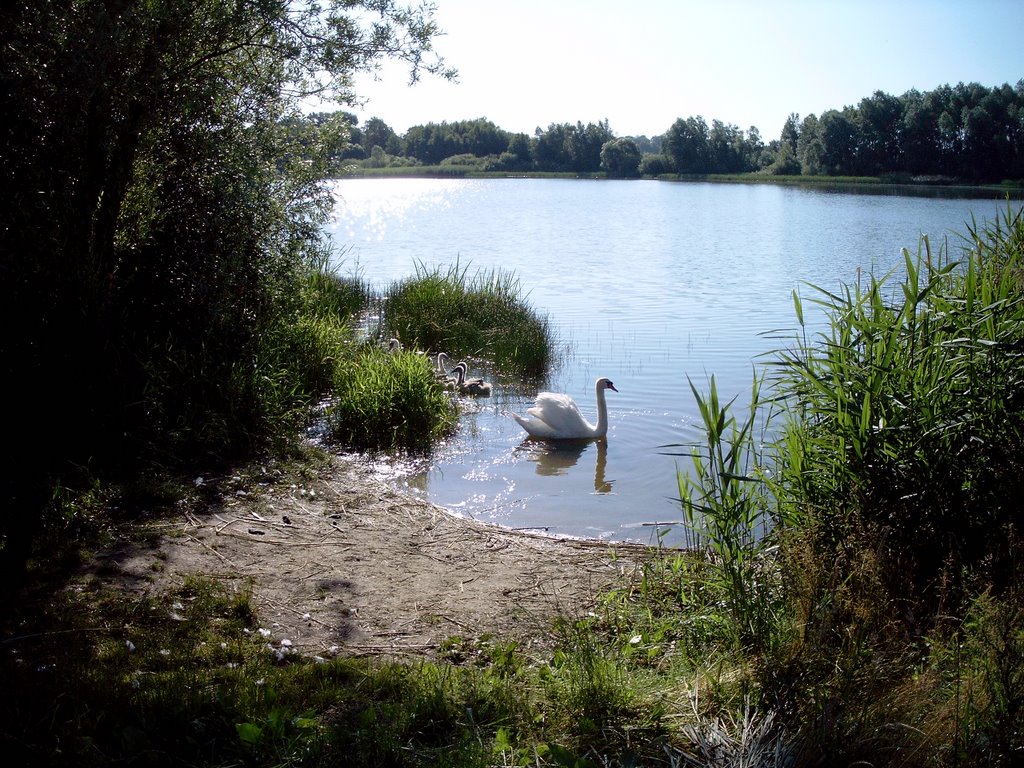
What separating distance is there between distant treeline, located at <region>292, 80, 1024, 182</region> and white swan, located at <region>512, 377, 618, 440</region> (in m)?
45.7

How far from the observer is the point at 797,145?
→ 8556cm

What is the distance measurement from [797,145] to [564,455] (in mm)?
84981

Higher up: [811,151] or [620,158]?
[620,158]

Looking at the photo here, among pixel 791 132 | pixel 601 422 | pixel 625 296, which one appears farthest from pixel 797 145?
pixel 601 422

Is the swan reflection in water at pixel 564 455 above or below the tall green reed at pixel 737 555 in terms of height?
below

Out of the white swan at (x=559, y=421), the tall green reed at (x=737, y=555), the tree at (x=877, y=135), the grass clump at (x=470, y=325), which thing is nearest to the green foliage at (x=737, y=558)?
the tall green reed at (x=737, y=555)

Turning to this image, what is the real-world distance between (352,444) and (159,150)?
3.44 m

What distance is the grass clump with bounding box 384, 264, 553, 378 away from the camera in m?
13.4

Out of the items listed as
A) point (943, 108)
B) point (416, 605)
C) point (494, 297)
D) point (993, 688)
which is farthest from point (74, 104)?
point (943, 108)

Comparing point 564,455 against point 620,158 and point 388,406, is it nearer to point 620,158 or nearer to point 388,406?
point 388,406

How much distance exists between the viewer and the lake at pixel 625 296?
8375 millimetres

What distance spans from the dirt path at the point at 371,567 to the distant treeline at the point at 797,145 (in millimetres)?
48613

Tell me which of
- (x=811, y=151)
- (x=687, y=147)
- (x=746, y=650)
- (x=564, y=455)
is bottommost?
(x=564, y=455)

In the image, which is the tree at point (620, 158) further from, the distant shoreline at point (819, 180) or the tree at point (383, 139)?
the tree at point (383, 139)
